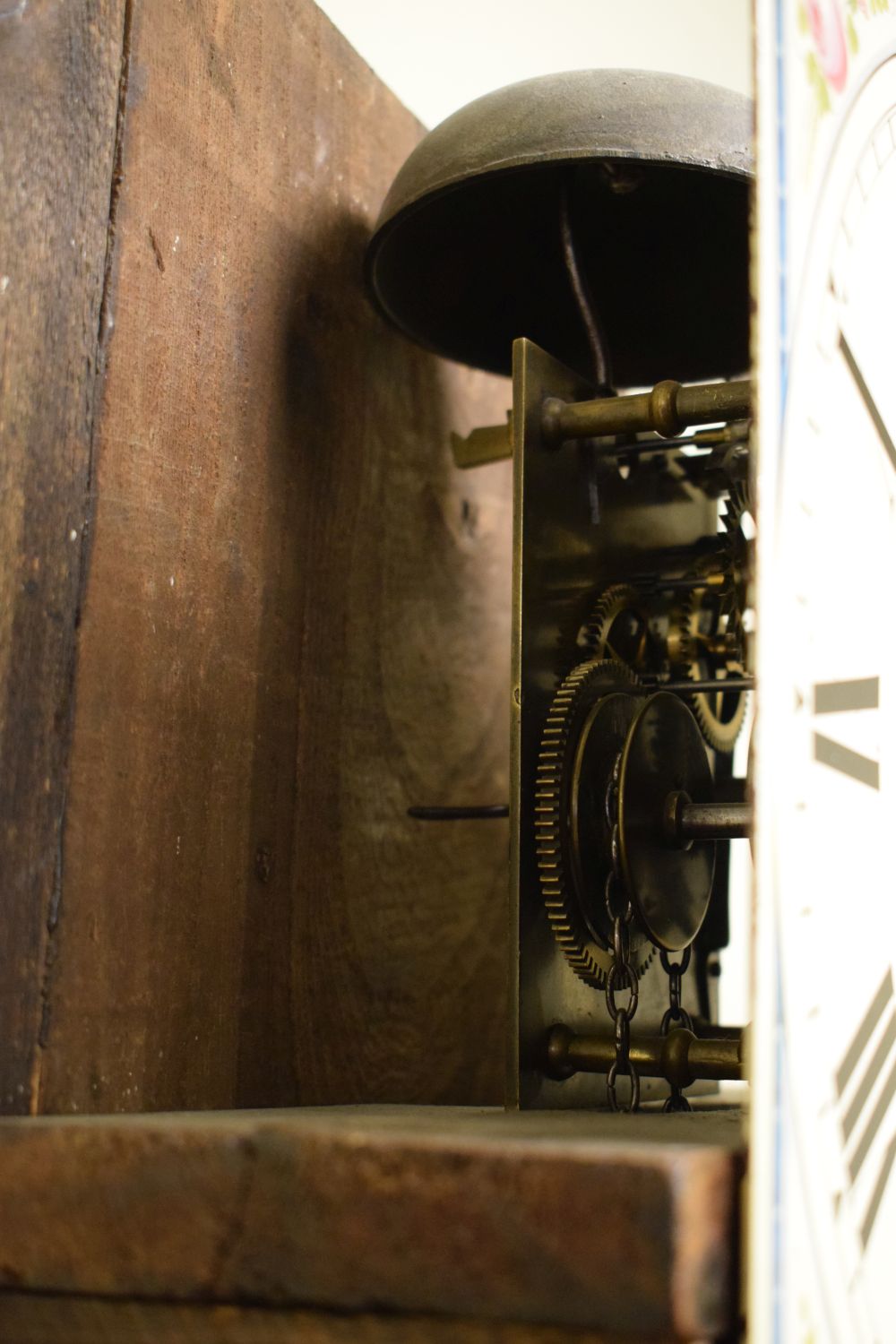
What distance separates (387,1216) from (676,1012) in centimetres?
42

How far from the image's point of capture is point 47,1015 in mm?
790

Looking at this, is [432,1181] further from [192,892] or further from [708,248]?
[708,248]

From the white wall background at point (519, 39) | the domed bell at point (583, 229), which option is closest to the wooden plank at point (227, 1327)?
the domed bell at point (583, 229)

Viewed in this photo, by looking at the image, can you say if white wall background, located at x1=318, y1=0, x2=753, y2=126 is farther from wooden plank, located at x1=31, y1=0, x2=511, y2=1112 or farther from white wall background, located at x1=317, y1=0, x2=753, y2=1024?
wooden plank, located at x1=31, y1=0, x2=511, y2=1112

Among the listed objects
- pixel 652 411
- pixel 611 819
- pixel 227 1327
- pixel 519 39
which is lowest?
pixel 227 1327

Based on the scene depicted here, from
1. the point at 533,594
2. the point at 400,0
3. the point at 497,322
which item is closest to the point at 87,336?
the point at 533,594

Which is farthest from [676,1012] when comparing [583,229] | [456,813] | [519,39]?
[519,39]

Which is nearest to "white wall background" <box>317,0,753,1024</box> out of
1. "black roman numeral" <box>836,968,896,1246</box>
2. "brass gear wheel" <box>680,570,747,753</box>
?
"brass gear wheel" <box>680,570,747,753</box>

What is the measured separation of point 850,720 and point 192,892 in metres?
0.48

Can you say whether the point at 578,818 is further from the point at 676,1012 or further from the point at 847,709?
the point at 847,709

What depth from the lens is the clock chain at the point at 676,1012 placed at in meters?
0.91

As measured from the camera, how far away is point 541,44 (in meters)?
1.92

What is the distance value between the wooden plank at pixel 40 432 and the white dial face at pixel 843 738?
0.44 m

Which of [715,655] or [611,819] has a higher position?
[715,655]
